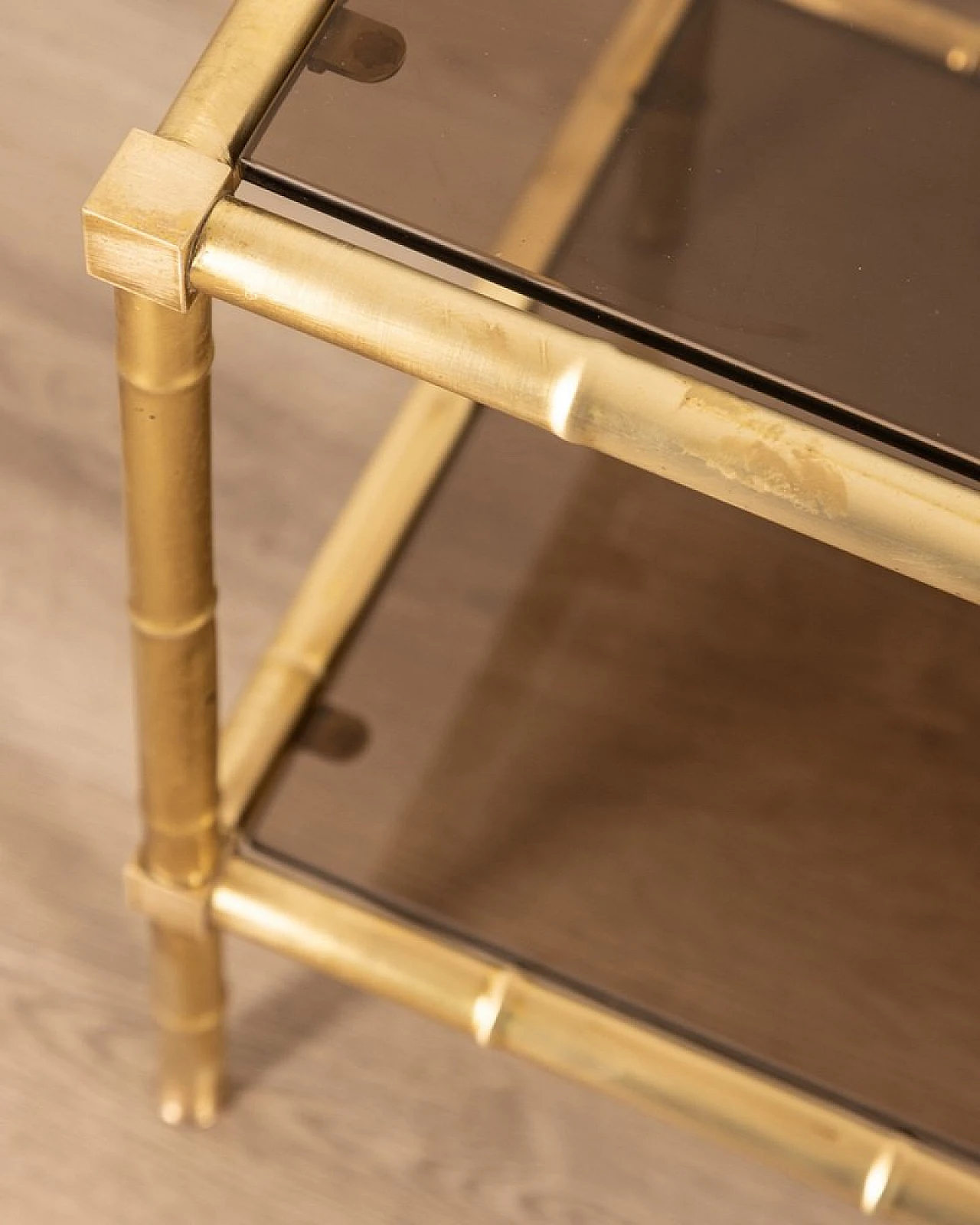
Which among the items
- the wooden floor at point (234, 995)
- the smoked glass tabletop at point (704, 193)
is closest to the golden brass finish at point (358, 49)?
the smoked glass tabletop at point (704, 193)

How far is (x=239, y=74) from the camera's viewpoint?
0.50 metres

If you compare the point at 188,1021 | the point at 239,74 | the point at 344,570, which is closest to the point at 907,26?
the point at 239,74

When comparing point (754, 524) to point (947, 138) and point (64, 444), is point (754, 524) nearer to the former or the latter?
point (947, 138)

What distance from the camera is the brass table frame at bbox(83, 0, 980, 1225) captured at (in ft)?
1.52

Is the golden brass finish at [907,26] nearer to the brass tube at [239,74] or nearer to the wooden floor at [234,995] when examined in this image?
the brass tube at [239,74]

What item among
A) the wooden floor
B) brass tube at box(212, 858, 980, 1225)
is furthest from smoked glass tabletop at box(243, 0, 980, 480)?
the wooden floor

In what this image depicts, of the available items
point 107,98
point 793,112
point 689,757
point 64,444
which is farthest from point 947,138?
point 107,98

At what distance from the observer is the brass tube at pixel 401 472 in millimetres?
507

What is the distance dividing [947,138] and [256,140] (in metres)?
0.22

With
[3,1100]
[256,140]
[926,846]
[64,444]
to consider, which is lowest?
[3,1100]

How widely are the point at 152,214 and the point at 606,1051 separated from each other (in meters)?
0.38

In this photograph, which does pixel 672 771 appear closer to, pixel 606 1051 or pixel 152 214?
pixel 606 1051

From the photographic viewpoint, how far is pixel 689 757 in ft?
2.62

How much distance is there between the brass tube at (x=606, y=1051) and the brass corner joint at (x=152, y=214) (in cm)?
32
